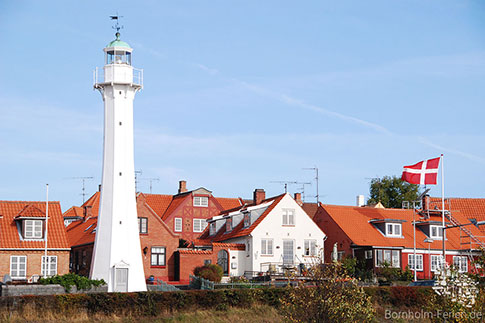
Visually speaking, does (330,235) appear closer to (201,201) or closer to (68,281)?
(201,201)

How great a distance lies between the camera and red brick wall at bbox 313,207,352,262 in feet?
218

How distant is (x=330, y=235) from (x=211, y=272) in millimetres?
14344

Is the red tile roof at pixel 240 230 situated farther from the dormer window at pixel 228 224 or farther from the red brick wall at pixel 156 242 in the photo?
the red brick wall at pixel 156 242

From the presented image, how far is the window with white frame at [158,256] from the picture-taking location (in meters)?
62.0

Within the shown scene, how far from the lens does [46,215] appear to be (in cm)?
5606

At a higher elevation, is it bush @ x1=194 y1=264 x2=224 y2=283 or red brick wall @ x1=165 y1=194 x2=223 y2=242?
red brick wall @ x1=165 y1=194 x2=223 y2=242

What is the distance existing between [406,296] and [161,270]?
62.2 ft

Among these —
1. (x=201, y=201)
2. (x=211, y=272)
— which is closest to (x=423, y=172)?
(x=211, y=272)

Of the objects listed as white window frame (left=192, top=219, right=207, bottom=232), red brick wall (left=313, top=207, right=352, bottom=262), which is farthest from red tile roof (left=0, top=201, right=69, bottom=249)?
red brick wall (left=313, top=207, right=352, bottom=262)

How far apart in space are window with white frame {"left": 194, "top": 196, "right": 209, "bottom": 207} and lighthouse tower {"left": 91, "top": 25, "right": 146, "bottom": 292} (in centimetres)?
2281

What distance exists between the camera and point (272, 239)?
63562mm

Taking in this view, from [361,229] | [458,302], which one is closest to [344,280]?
[458,302]

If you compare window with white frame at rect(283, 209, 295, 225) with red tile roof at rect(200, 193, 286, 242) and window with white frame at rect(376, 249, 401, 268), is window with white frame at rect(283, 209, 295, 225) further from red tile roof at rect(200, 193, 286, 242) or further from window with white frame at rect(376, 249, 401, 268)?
window with white frame at rect(376, 249, 401, 268)

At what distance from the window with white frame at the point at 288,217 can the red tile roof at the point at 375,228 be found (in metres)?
5.04
